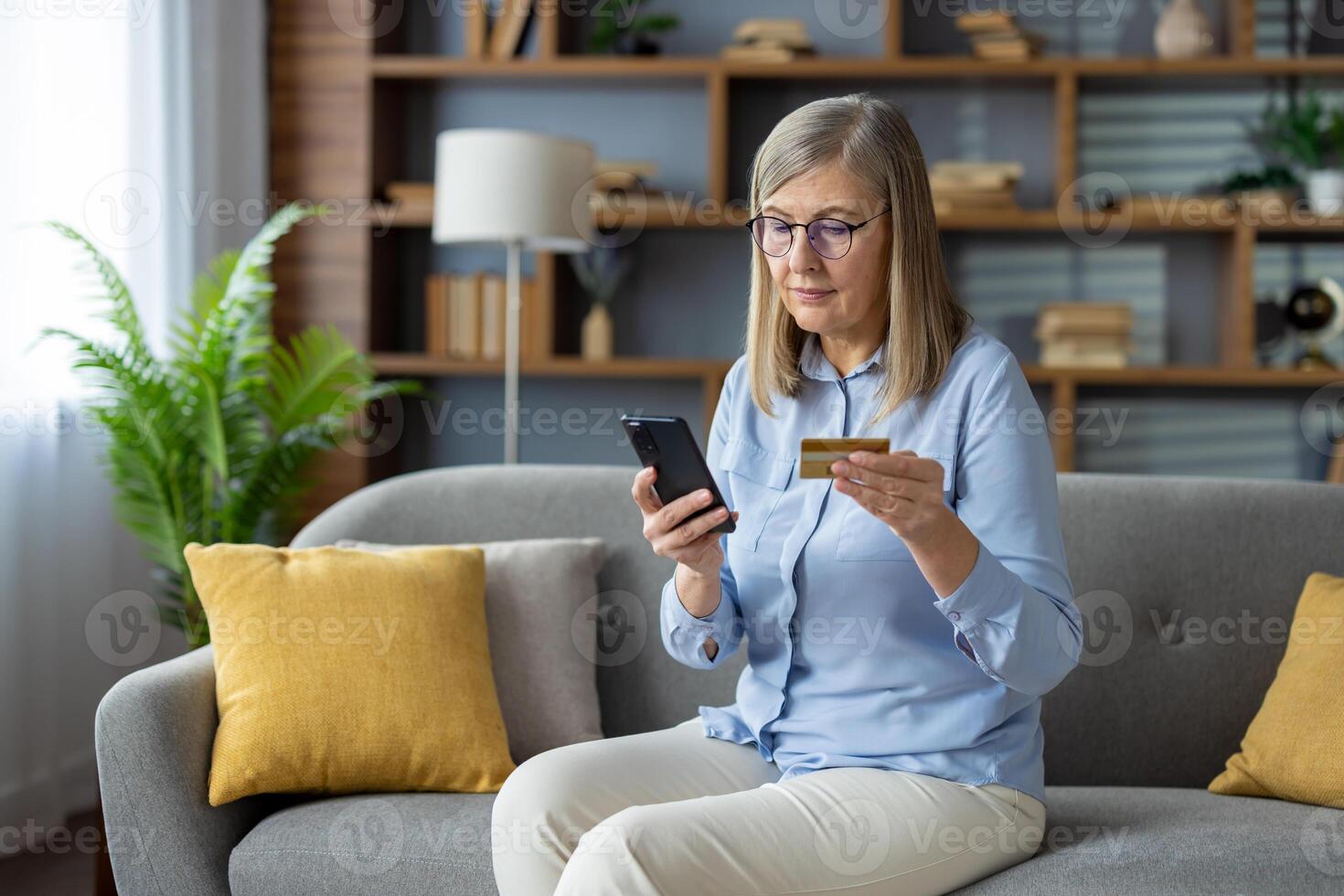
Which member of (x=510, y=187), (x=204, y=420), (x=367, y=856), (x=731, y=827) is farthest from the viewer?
(x=510, y=187)

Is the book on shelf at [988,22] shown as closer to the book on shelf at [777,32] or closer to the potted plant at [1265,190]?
the book on shelf at [777,32]

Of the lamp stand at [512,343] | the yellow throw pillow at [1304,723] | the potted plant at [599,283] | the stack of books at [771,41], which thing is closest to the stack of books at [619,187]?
the potted plant at [599,283]

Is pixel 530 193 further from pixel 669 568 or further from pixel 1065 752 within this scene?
pixel 1065 752

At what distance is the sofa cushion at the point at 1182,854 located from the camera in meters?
1.57

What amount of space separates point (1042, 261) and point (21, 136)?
290cm

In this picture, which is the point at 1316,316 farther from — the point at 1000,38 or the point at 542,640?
the point at 542,640

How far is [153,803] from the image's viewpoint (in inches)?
68.4

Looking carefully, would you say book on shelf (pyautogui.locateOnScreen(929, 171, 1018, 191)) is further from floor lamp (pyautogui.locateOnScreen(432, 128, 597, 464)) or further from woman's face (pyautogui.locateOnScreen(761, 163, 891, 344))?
woman's face (pyautogui.locateOnScreen(761, 163, 891, 344))

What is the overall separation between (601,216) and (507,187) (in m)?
0.57

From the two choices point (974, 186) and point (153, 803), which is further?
point (974, 186)

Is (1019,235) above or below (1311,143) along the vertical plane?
below

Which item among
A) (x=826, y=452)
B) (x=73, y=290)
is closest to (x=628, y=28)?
(x=73, y=290)

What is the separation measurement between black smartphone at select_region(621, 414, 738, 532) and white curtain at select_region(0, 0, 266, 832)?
1.90m

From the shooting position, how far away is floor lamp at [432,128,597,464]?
11.3 feet
